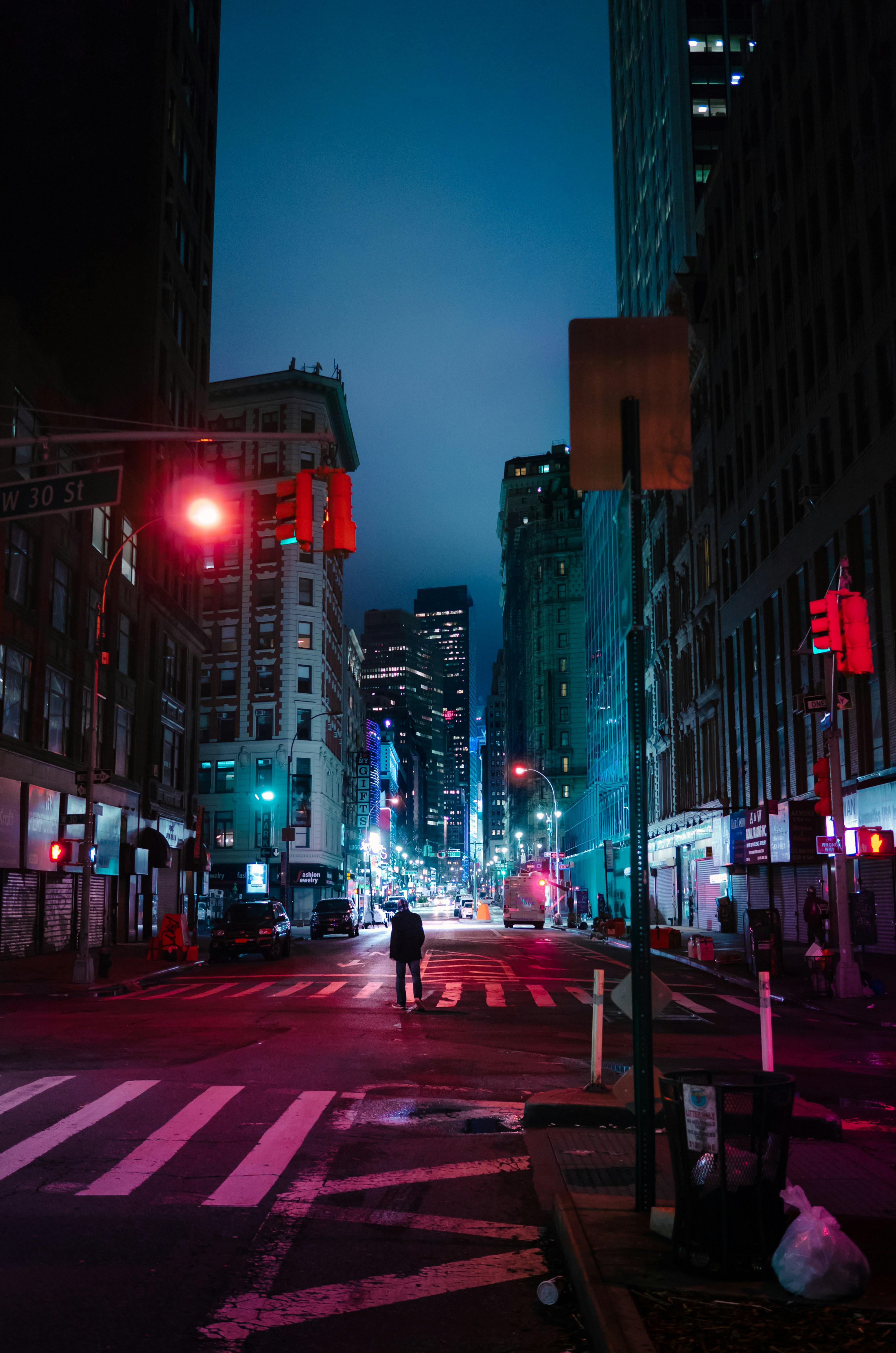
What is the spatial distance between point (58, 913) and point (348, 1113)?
29.4 meters

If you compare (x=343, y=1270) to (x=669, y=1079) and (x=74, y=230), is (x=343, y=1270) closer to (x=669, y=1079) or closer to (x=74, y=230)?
(x=669, y=1079)

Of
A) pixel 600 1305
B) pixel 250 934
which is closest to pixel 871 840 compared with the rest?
pixel 600 1305

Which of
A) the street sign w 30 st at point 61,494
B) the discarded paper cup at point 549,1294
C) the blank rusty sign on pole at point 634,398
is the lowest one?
the discarded paper cup at point 549,1294

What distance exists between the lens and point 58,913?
3684cm

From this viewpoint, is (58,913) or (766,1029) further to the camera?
(58,913)

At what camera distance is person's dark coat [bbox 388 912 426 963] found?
19.3 m

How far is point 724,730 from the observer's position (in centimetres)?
5044

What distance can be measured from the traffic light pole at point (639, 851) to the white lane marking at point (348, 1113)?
3.83 meters

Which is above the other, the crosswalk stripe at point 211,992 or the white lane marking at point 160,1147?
the white lane marking at point 160,1147

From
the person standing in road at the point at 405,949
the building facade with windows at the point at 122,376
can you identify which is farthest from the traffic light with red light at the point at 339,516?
the building facade with windows at the point at 122,376

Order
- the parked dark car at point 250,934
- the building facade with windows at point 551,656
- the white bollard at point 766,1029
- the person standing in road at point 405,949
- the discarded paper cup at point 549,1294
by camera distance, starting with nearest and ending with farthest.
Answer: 1. the discarded paper cup at point 549,1294
2. the white bollard at point 766,1029
3. the person standing in road at point 405,949
4. the parked dark car at point 250,934
5. the building facade with windows at point 551,656

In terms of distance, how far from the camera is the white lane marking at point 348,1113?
32.1 feet

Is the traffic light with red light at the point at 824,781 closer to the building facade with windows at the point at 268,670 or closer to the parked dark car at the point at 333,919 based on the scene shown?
the parked dark car at the point at 333,919

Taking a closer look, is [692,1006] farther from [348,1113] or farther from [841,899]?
[348,1113]
